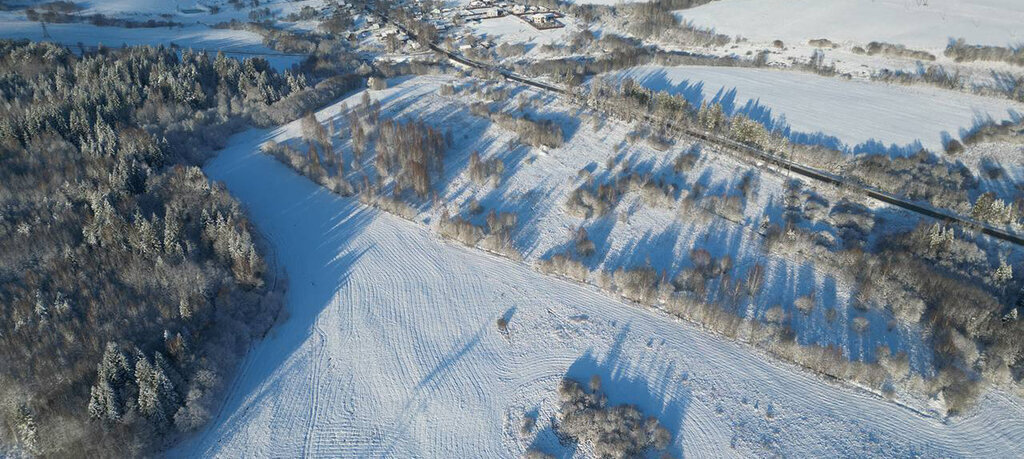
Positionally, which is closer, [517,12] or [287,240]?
[287,240]

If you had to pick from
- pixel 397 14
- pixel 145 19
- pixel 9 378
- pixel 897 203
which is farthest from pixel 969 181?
pixel 145 19

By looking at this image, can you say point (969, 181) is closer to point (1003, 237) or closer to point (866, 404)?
point (1003, 237)

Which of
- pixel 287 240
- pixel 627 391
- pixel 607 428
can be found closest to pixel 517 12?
pixel 287 240

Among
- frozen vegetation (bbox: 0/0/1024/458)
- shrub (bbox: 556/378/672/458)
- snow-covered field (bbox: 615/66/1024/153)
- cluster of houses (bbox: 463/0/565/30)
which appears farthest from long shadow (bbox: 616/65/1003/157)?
shrub (bbox: 556/378/672/458)

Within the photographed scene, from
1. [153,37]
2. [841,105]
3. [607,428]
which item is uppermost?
[153,37]

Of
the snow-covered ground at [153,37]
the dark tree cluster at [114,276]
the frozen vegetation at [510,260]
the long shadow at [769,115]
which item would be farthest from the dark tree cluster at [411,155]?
the snow-covered ground at [153,37]

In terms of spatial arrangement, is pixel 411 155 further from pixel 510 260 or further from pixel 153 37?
pixel 153 37
